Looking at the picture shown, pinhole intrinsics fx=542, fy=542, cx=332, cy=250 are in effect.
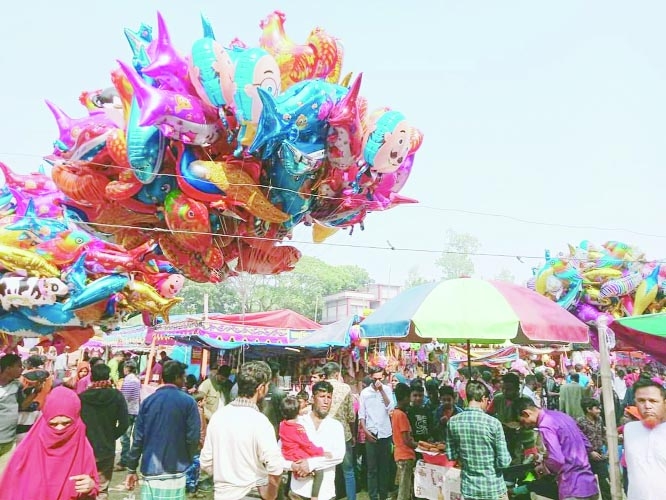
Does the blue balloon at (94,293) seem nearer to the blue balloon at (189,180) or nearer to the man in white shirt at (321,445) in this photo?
the blue balloon at (189,180)

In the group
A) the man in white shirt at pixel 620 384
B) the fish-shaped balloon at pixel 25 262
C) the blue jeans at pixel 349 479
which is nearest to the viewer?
the fish-shaped balloon at pixel 25 262

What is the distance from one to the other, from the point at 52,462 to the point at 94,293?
236 centimetres

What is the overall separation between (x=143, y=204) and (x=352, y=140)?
2.24 metres

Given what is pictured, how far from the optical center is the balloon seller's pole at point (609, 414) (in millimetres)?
3705

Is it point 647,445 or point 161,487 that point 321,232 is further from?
point 647,445

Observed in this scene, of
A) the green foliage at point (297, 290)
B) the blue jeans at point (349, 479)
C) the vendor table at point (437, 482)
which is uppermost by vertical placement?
the green foliage at point (297, 290)

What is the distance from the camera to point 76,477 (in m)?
3.55

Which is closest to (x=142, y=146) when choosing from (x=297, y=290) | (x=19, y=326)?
(x=19, y=326)

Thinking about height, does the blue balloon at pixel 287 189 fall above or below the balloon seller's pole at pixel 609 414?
above

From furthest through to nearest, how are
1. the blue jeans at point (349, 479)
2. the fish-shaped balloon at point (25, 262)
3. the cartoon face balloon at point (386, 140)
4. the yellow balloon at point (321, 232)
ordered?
the yellow balloon at point (321, 232) → the blue jeans at point (349, 479) → the fish-shaped balloon at point (25, 262) → the cartoon face balloon at point (386, 140)

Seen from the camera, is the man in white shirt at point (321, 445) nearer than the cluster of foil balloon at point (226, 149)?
Yes

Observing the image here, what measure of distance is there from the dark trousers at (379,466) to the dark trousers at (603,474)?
7.09 ft

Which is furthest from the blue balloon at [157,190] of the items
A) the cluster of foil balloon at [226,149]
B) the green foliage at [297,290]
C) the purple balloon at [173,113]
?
the green foliage at [297,290]

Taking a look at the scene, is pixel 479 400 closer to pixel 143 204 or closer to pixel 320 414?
pixel 320 414
